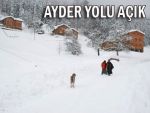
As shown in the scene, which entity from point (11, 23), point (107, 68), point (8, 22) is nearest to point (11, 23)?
point (11, 23)

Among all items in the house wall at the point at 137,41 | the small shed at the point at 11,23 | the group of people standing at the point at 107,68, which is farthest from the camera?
the small shed at the point at 11,23

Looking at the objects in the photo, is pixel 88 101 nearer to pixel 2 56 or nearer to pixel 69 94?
pixel 69 94

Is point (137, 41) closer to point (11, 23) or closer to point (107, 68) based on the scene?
point (11, 23)

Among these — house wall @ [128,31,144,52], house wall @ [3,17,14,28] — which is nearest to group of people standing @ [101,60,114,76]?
house wall @ [128,31,144,52]

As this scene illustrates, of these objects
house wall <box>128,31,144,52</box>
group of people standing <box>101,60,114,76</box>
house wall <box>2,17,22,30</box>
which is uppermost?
house wall <box>2,17,22,30</box>

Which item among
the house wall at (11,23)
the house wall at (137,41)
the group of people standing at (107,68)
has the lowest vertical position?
the group of people standing at (107,68)

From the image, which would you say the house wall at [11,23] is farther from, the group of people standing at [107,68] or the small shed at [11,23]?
the group of people standing at [107,68]

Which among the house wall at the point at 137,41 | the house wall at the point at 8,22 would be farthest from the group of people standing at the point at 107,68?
the house wall at the point at 8,22

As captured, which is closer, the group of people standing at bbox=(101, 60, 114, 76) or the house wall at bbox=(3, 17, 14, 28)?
the group of people standing at bbox=(101, 60, 114, 76)

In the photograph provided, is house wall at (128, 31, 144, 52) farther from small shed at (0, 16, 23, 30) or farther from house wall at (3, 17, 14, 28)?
house wall at (3, 17, 14, 28)

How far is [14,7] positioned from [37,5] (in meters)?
11.1

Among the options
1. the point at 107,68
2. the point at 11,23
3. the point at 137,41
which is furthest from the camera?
the point at 11,23

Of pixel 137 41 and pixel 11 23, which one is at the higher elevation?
pixel 11 23

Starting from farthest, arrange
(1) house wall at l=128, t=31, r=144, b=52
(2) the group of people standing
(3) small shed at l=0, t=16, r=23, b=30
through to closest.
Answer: (3) small shed at l=0, t=16, r=23, b=30 < (1) house wall at l=128, t=31, r=144, b=52 < (2) the group of people standing
